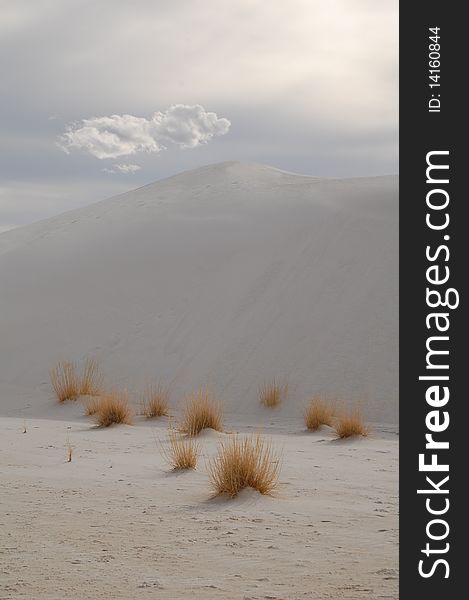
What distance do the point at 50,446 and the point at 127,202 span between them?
1790cm

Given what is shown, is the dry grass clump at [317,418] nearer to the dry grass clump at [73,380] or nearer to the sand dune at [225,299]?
the sand dune at [225,299]

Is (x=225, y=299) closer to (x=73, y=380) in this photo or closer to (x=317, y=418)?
(x=73, y=380)

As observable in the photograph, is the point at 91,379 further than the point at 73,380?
Yes

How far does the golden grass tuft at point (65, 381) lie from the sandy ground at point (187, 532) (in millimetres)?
5310

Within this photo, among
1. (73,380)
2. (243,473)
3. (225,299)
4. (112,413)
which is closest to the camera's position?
(243,473)

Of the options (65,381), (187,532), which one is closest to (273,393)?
(65,381)

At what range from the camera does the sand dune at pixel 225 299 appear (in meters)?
14.1

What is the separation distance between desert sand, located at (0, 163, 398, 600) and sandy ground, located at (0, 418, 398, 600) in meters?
0.02

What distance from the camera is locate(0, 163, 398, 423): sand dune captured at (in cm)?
1409

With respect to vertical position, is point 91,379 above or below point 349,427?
above

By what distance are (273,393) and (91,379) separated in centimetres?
305

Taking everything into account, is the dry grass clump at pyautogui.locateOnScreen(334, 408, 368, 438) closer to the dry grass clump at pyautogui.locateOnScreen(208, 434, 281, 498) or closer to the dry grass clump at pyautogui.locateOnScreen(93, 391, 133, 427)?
the dry grass clump at pyautogui.locateOnScreen(93, 391, 133, 427)

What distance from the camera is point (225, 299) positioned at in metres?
16.7

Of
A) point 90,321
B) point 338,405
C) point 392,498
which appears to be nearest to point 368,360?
point 338,405
